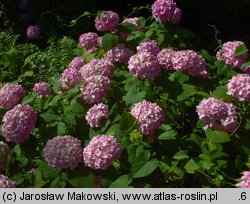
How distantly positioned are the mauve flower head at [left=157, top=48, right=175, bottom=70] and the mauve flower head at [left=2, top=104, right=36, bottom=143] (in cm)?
80

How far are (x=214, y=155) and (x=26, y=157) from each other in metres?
0.90

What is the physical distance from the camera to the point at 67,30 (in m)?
6.03

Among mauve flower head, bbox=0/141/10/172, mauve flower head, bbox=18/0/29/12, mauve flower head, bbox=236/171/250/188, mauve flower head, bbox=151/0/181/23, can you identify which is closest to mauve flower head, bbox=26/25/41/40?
mauve flower head, bbox=18/0/29/12

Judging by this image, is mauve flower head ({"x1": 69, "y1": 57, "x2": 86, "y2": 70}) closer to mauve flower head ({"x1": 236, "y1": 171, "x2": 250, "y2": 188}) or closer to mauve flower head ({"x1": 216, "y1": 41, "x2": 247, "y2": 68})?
mauve flower head ({"x1": 216, "y1": 41, "x2": 247, "y2": 68})

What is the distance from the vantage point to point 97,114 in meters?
2.48

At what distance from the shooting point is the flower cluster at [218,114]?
237cm

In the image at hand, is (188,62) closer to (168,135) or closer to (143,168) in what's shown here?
(168,135)

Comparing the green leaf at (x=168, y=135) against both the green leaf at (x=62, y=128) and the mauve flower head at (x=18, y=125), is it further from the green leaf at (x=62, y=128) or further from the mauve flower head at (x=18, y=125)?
the mauve flower head at (x=18, y=125)

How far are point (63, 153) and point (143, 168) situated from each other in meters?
0.36

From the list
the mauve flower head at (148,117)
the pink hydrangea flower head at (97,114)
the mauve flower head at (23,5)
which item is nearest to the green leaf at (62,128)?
the pink hydrangea flower head at (97,114)

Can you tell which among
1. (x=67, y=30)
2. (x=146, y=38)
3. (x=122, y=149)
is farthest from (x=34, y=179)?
(x=67, y=30)

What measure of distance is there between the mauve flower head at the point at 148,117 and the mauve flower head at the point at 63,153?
30 centimetres

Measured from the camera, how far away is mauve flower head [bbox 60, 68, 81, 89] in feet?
9.89

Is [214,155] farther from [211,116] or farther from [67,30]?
[67,30]
